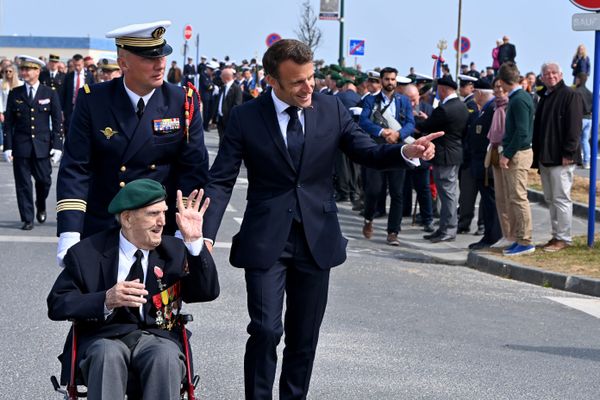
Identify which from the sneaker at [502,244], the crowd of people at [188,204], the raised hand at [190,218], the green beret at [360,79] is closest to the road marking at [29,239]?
the sneaker at [502,244]

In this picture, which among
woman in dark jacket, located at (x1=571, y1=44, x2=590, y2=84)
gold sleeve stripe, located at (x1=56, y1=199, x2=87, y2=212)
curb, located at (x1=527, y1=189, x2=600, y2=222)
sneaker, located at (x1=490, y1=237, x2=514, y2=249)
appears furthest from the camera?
woman in dark jacket, located at (x1=571, y1=44, x2=590, y2=84)

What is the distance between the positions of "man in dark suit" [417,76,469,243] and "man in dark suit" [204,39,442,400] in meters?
8.24

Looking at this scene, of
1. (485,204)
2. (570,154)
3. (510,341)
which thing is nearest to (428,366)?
(510,341)

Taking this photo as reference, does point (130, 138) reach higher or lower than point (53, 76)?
lower

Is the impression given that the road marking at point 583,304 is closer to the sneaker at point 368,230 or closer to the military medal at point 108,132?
the sneaker at point 368,230

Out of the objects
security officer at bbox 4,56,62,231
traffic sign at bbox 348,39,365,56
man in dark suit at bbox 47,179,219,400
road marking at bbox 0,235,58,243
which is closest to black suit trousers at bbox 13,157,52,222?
security officer at bbox 4,56,62,231

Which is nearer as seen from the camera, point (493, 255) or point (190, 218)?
point (190, 218)

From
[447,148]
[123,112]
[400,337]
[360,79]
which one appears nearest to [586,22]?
[447,148]

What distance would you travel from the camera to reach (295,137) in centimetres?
574

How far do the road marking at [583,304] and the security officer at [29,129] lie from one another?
644 centimetres

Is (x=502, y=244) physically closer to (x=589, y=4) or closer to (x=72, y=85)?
(x=589, y=4)

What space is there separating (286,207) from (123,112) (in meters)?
0.91

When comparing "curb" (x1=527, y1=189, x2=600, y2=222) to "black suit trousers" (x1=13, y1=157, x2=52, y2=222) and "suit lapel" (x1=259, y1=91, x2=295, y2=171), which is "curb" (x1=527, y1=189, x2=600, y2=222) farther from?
"suit lapel" (x1=259, y1=91, x2=295, y2=171)

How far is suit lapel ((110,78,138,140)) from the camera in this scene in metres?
5.71
